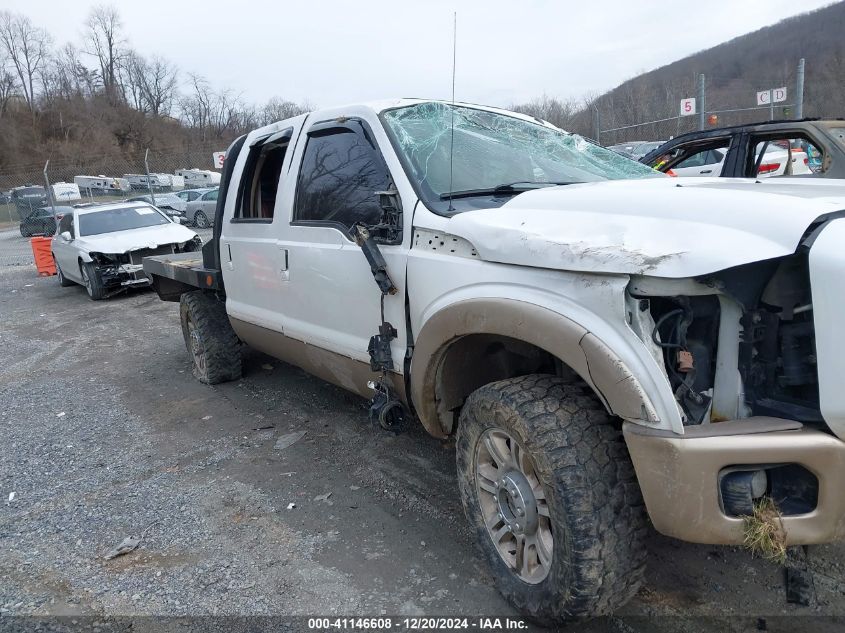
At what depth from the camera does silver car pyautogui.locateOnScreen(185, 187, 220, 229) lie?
2538cm

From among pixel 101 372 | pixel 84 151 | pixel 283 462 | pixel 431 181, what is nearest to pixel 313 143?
pixel 431 181

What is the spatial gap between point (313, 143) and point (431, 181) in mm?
1140

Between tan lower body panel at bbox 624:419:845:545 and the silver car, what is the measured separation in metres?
25.0

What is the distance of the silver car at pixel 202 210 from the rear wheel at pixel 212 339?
67.4 ft

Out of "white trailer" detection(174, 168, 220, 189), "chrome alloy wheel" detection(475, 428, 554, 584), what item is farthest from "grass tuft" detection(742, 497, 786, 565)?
"white trailer" detection(174, 168, 220, 189)

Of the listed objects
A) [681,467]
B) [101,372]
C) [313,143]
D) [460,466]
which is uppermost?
[313,143]

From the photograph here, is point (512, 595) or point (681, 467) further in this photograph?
point (512, 595)

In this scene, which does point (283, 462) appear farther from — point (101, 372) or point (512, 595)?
point (101, 372)

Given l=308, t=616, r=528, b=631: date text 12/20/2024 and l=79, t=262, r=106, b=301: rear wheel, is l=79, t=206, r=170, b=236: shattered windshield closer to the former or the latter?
l=79, t=262, r=106, b=301: rear wheel

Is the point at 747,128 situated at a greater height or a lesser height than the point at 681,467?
greater

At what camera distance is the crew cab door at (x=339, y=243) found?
10.4 ft

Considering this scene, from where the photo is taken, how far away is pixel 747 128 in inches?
240

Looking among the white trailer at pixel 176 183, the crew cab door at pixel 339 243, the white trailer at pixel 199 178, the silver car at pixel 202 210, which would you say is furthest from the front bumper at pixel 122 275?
the white trailer at pixel 199 178

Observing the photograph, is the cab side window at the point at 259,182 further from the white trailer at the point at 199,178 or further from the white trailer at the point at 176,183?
the white trailer at the point at 199,178
